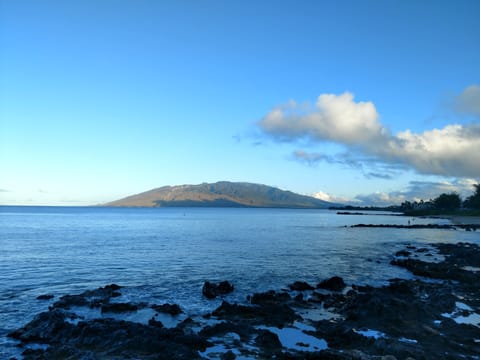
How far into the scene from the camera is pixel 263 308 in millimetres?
22859

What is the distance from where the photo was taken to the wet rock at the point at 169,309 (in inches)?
886

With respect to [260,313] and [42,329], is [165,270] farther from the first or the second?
[42,329]

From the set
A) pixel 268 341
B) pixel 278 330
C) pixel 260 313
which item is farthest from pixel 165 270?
pixel 268 341

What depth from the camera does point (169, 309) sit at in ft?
74.7

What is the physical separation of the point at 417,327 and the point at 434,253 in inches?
1615

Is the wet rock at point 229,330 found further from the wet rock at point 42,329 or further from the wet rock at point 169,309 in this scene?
the wet rock at point 42,329

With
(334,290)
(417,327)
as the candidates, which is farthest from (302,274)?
(417,327)

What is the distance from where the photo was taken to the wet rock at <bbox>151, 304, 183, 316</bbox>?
22.5 meters

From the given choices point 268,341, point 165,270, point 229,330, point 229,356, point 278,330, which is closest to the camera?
point 229,356

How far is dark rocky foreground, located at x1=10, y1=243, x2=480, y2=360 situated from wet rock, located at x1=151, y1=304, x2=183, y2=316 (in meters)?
0.06

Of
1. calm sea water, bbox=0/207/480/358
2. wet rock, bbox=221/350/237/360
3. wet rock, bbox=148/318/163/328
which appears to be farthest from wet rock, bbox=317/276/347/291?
wet rock, bbox=221/350/237/360

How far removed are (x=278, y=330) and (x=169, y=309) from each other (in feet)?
24.1

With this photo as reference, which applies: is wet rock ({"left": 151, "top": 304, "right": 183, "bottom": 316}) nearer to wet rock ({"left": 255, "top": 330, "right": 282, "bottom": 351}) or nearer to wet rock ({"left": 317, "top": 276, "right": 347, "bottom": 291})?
wet rock ({"left": 255, "top": 330, "right": 282, "bottom": 351})

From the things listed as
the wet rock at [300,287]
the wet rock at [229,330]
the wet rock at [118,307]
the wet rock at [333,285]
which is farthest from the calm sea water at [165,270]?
the wet rock at [229,330]
